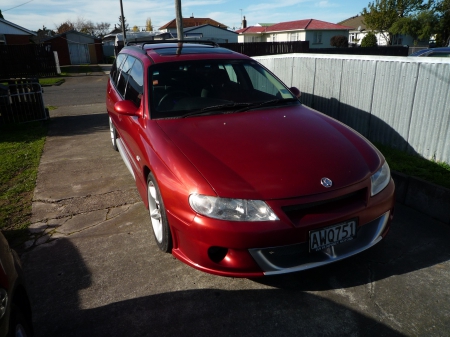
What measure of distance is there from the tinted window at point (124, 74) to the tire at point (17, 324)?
3084mm

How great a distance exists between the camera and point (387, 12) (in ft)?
124

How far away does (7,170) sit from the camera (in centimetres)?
528

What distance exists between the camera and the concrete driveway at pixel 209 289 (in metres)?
2.34

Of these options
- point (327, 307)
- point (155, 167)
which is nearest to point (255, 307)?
point (327, 307)

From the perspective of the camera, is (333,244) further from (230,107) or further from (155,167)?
(230,107)

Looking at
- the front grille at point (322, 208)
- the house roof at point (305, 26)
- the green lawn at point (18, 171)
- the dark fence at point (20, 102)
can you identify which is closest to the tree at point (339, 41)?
the house roof at point (305, 26)

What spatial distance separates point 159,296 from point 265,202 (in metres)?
1.08

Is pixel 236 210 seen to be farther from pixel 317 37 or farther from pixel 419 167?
pixel 317 37

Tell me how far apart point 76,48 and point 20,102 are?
31708 millimetres

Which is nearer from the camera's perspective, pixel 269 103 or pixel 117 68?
pixel 269 103

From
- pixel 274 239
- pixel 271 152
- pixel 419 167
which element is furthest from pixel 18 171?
pixel 419 167

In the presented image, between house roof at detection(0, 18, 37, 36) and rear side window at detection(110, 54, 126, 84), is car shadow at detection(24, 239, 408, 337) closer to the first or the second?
rear side window at detection(110, 54, 126, 84)

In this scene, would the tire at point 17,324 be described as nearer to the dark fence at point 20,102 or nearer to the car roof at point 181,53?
the car roof at point 181,53

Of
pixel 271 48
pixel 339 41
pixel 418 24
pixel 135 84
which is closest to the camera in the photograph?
pixel 135 84
